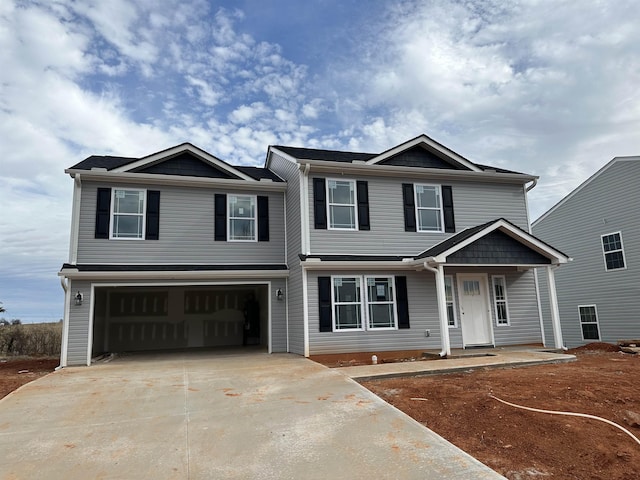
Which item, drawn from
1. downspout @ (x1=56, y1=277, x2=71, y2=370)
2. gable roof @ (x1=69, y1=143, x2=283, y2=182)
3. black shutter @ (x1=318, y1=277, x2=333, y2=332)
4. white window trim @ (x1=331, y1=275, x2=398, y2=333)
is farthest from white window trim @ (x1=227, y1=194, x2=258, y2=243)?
downspout @ (x1=56, y1=277, x2=71, y2=370)

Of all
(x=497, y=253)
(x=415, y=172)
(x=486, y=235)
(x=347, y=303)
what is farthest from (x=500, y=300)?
(x=347, y=303)

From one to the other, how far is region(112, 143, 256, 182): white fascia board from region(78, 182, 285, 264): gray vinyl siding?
20.6 inches

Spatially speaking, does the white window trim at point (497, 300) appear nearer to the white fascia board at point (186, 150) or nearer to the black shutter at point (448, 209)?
the black shutter at point (448, 209)

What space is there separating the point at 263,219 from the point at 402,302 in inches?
187

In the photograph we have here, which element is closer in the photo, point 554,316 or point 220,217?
point 554,316

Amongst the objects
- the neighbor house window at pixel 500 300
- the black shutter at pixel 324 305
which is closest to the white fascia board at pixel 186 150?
the black shutter at pixel 324 305

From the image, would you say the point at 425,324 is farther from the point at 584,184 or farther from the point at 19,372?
the point at 19,372

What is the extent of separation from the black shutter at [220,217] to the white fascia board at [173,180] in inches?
15.2

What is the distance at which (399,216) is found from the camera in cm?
1205

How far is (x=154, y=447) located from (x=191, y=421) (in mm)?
868

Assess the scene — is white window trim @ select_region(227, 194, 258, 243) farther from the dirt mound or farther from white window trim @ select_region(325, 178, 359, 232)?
the dirt mound

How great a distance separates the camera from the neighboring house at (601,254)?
581 inches

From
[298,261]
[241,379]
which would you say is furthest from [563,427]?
[298,261]

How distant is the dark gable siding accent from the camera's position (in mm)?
10820
